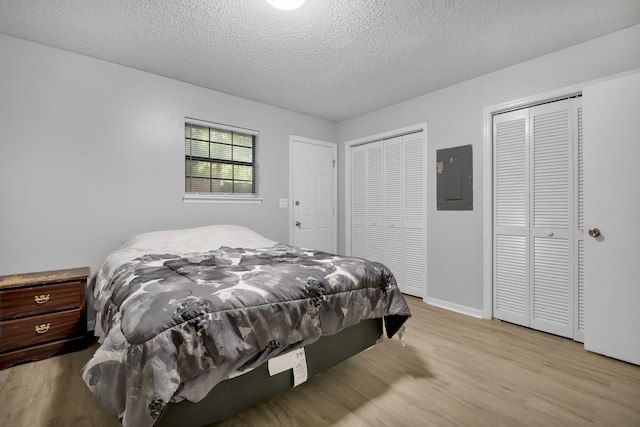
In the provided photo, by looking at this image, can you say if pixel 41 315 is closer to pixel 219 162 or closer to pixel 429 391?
pixel 219 162

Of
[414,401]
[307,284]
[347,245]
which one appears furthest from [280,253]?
[347,245]

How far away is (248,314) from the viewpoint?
4.55 ft

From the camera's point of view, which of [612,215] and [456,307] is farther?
[456,307]

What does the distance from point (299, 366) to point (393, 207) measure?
9.13 feet

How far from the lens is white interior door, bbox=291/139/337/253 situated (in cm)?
423

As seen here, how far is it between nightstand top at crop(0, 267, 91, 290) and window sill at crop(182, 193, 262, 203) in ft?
3.76

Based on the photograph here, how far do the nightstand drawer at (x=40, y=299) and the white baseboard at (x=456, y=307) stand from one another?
347 cm

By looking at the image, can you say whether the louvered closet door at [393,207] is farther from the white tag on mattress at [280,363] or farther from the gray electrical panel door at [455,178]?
the white tag on mattress at [280,363]

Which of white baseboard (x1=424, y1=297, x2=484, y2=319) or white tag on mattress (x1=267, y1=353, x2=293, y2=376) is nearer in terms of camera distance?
white tag on mattress (x1=267, y1=353, x2=293, y2=376)

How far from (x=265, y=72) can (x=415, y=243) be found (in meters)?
2.65

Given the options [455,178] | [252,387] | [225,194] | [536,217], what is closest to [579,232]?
[536,217]

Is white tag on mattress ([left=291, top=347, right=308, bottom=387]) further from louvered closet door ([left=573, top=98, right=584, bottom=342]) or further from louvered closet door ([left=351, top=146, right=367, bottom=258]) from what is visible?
louvered closet door ([left=351, top=146, right=367, bottom=258])

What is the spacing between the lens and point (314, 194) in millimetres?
4438

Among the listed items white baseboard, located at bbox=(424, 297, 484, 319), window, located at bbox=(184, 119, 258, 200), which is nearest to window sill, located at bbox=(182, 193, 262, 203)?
window, located at bbox=(184, 119, 258, 200)
